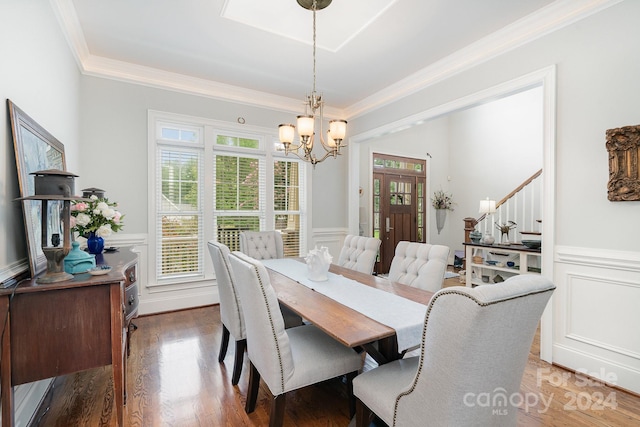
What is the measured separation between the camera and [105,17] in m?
2.69

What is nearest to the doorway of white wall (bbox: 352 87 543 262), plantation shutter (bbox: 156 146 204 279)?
white wall (bbox: 352 87 543 262)

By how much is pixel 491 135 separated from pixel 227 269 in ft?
20.7

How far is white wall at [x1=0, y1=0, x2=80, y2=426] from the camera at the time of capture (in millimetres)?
1634

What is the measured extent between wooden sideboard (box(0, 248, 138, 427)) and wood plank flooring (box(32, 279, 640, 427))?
381mm

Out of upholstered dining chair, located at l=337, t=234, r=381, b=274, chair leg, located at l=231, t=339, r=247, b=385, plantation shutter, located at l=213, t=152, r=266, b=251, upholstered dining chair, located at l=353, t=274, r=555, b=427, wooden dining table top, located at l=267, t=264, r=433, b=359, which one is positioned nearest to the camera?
upholstered dining chair, located at l=353, t=274, r=555, b=427

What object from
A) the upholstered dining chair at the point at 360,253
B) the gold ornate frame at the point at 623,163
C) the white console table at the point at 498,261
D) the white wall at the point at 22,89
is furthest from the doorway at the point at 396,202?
the white wall at the point at 22,89

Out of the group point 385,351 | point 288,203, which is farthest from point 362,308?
point 288,203

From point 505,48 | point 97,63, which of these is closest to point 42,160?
point 97,63

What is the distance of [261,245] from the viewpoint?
143 inches

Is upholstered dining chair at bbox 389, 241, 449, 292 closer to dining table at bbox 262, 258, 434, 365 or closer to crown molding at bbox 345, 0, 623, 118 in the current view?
dining table at bbox 262, 258, 434, 365

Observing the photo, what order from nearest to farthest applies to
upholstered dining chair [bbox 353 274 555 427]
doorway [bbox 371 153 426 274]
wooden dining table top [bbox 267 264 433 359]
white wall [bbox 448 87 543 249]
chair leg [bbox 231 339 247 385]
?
1. upholstered dining chair [bbox 353 274 555 427]
2. wooden dining table top [bbox 267 264 433 359]
3. chair leg [bbox 231 339 247 385]
4. white wall [bbox 448 87 543 249]
5. doorway [bbox 371 153 426 274]

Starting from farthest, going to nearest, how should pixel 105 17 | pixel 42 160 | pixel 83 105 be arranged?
pixel 83 105 < pixel 105 17 < pixel 42 160

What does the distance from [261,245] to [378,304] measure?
2.07 meters

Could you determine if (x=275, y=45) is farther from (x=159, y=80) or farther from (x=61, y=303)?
(x=61, y=303)
